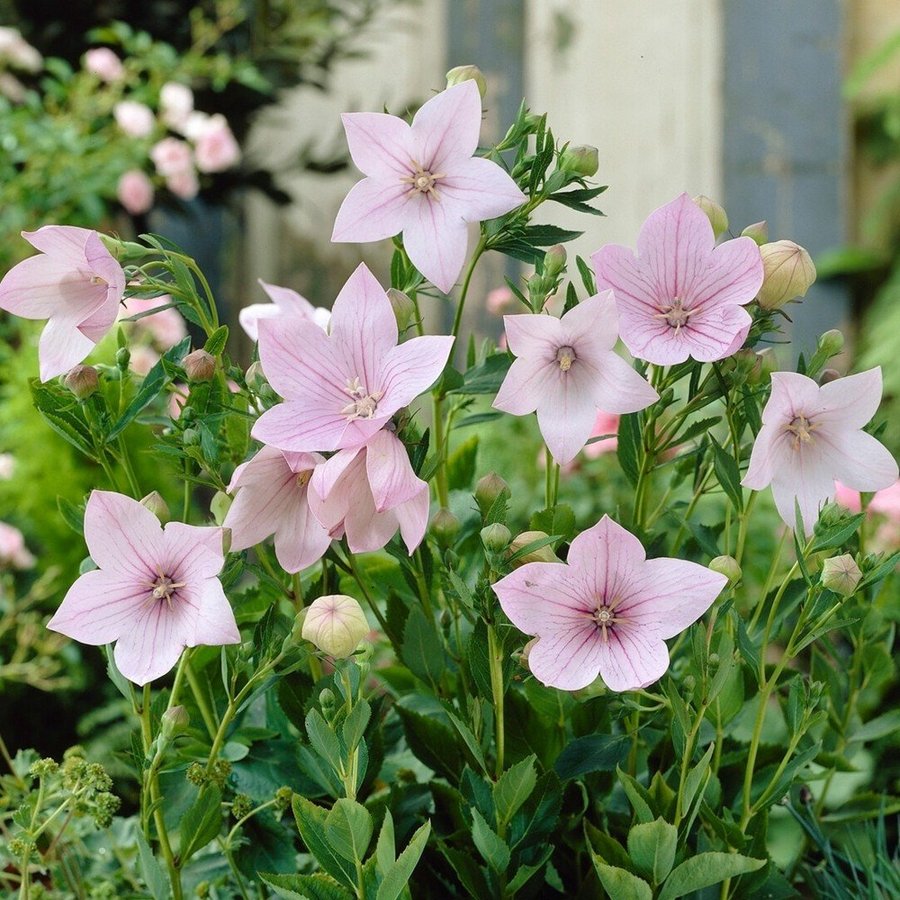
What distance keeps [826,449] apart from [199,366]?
0.22 meters

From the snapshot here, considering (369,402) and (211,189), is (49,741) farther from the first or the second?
(211,189)

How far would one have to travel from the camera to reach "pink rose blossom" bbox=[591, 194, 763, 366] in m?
0.38

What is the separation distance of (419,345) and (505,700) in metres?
0.17

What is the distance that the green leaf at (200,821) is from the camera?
0.41 m

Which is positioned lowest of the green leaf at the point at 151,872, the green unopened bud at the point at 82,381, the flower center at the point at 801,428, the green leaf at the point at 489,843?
the green leaf at the point at 151,872

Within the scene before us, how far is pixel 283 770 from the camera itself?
49 centimetres

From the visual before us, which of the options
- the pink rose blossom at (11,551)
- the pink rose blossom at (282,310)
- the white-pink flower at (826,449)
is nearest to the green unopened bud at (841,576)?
the white-pink flower at (826,449)

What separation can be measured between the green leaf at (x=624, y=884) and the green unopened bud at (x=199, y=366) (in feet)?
0.70

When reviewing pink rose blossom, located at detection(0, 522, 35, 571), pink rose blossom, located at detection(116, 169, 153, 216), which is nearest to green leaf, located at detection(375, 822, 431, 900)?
pink rose blossom, located at detection(0, 522, 35, 571)

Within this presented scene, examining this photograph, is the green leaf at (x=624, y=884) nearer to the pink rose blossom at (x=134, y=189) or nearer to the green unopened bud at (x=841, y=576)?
the green unopened bud at (x=841, y=576)

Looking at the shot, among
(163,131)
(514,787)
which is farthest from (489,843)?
(163,131)

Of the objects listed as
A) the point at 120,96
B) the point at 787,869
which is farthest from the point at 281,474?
the point at 120,96

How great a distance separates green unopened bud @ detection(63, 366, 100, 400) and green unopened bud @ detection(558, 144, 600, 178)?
186mm

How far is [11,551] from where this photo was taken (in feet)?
4.36
